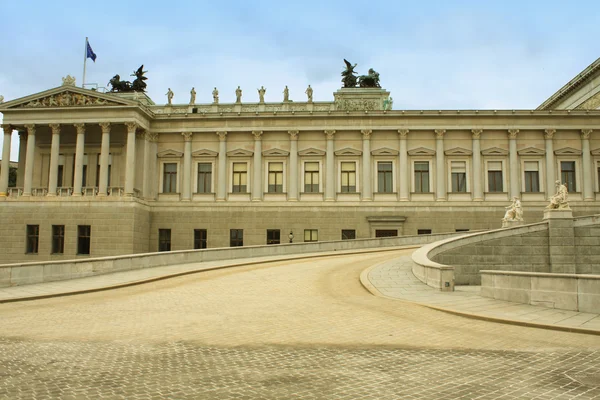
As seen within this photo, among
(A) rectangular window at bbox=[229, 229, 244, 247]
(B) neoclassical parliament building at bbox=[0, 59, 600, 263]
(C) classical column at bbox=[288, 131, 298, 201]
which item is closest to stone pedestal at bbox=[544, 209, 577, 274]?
(B) neoclassical parliament building at bbox=[0, 59, 600, 263]

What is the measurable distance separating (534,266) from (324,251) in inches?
571

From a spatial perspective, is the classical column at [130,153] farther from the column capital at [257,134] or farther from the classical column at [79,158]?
the column capital at [257,134]

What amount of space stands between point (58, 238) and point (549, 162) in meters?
46.6

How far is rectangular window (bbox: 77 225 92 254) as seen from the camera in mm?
46469

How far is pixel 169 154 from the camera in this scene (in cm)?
5122

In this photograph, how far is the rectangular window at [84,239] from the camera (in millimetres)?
46469

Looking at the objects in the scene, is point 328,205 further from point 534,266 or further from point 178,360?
point 178,360

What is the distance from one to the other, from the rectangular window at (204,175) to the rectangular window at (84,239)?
11204 mm

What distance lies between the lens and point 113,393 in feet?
25.1

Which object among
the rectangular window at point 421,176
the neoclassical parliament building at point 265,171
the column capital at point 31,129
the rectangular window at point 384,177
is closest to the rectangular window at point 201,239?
the neoclassical parliament building at point 265,171

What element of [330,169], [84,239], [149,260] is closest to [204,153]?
[330,169]

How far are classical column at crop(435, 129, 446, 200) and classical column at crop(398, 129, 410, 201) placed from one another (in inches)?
108

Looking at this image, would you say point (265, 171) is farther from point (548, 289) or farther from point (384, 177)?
point (548, 289)

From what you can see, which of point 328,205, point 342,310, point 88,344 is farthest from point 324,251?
point 88,344
